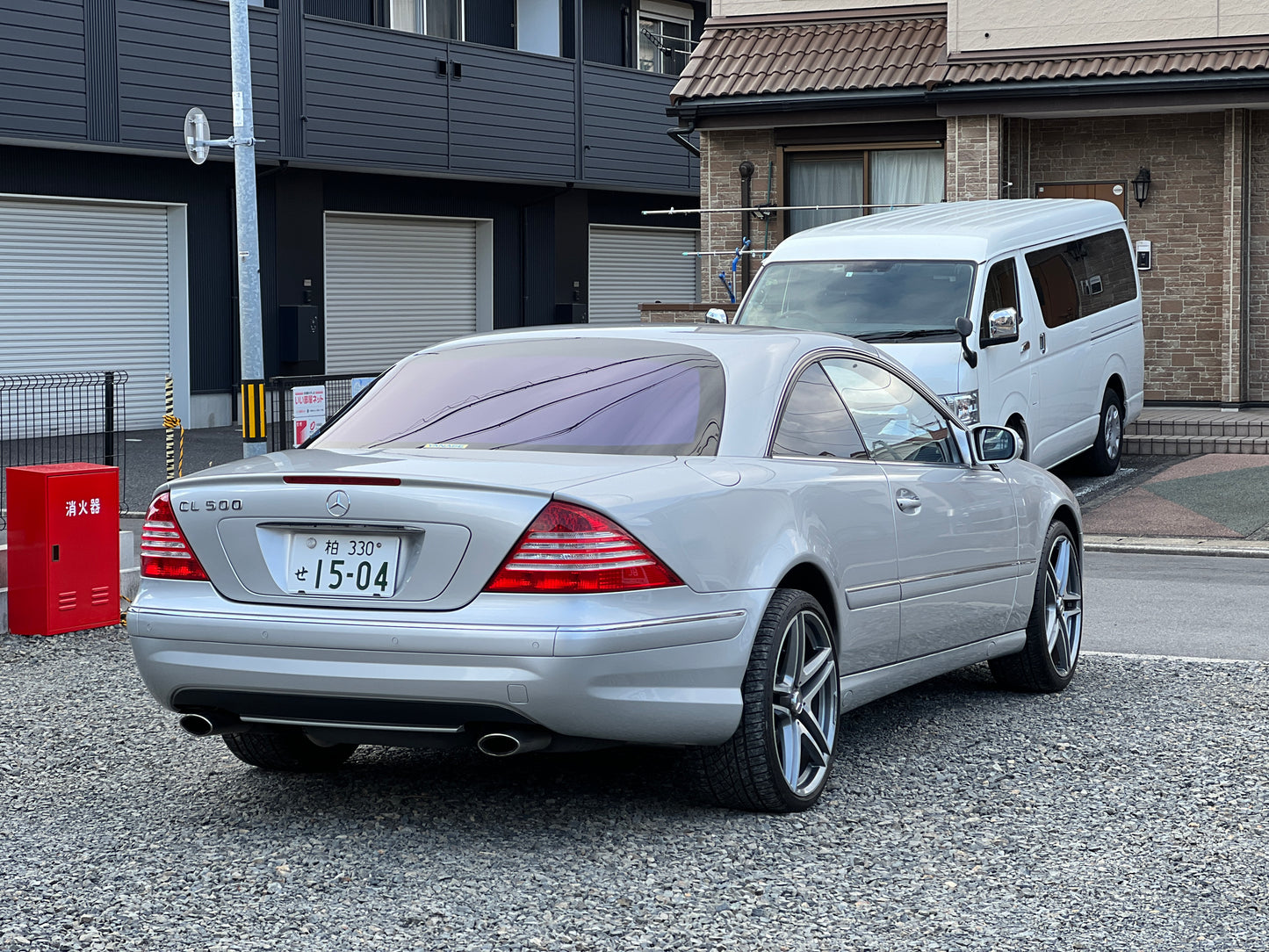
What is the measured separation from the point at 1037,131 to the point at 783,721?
16.0 meters

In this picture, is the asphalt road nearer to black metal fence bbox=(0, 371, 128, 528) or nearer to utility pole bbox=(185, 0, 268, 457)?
utility pole bbox=(185, 0, 268, 457)

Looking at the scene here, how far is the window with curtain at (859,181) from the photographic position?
66.8 ft

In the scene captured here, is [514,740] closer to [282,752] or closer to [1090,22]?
[282,752]

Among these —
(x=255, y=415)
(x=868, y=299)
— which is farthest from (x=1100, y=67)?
(x=255, y=415)

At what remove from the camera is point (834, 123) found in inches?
797

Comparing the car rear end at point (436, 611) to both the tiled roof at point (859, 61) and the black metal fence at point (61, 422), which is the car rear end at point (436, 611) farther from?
the tiled roof at point (859, 61)

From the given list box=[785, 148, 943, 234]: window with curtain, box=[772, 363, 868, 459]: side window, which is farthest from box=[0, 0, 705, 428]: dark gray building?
box=[772, 363, 868, 459]: side window

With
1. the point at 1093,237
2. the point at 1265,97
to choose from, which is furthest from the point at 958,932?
the point at 1265,97

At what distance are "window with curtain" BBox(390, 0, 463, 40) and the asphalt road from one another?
1779 cm

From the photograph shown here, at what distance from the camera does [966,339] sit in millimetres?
12227

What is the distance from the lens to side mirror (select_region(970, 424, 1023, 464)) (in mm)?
6473

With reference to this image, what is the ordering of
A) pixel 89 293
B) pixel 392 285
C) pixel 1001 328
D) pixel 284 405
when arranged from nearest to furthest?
pixel 1001 328 → pixel 284 405 → pixel 89 293 → pixel 392 285

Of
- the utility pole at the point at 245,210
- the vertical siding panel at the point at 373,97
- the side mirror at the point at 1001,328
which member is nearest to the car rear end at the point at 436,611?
the side mirror at the point at 1001,328

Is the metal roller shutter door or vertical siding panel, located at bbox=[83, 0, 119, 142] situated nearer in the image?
vertical siding panel, located at bbox=[83, 0, 119, 142]
